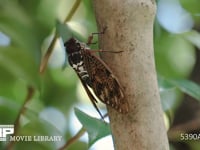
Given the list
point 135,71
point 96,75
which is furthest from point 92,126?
point 135,71

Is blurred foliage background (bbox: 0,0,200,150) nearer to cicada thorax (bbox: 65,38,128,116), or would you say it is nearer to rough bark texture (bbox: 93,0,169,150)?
cicada thorax (bbox: 65,38,128,116)

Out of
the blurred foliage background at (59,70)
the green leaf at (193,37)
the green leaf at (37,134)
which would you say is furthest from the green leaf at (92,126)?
the green leaf at (193,37)

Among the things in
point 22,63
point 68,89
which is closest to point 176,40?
point 68,89

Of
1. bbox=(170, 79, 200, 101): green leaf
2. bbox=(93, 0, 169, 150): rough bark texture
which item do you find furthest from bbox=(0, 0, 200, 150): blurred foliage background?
bbox=(93, 0, 169, 150): rough bark texture

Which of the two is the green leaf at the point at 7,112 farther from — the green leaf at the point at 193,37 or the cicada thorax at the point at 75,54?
→ the green leaf at the point at 193,37

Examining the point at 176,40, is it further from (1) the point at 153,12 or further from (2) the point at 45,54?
(1) the point at 153,12

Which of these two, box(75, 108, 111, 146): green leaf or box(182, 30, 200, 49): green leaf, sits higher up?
box(182, 30, 200, 49): green leaf

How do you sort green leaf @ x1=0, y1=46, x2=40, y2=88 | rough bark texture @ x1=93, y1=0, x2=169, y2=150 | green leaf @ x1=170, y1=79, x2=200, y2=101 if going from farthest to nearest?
green leaf @ x1=170, y1=79, x2=200, y2=101, green leaf @ x1=0, y1=46, x2=40, y2=88, rough bark texture @ x1=93, y1=0, x2=169, y2=150
